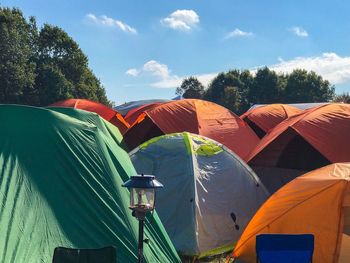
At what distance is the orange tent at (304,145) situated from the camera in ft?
24.7

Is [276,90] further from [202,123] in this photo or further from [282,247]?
[282,247]

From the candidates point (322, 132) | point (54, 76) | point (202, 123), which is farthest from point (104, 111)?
point (54, 76)

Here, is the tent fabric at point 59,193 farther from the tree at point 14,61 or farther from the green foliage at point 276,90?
the green foliage at point 276,90

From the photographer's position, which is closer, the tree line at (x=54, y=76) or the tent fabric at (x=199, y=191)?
the tent fabric at (x=199, y=191)

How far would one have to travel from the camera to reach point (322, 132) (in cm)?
768

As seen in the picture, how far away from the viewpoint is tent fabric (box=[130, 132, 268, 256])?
5855 mm

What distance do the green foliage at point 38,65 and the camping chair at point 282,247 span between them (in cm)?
2450

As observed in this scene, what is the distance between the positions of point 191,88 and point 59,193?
5438cm

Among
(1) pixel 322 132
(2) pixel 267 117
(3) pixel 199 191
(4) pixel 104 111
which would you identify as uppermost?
(4) pixel 104 111

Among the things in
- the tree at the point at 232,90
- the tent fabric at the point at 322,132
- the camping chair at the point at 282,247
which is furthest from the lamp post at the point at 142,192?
the tree at the point at 232,90

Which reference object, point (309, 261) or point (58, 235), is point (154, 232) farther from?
point (309, 261)

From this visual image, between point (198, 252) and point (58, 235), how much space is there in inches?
89.5

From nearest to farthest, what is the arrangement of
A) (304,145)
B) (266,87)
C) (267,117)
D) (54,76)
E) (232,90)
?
(304,145) < (267,117) < (54,76) < (232,90) < (266,87)

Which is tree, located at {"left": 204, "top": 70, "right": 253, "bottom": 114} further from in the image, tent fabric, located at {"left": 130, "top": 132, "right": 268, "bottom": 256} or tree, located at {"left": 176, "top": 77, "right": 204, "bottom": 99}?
tent fabric, located at {"left": 130, "top": 132, "right": 268, "bottom": 256}
